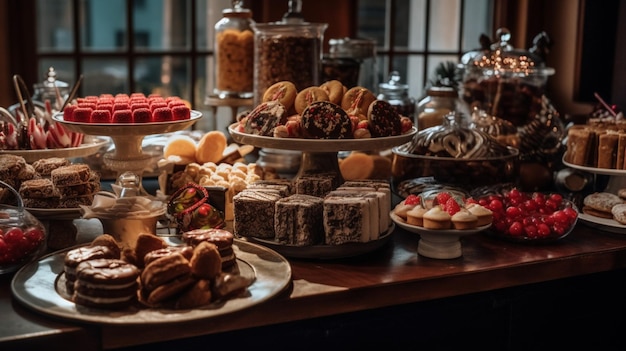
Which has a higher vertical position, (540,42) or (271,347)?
Answer: (540,42)

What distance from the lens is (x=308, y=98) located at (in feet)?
6.15

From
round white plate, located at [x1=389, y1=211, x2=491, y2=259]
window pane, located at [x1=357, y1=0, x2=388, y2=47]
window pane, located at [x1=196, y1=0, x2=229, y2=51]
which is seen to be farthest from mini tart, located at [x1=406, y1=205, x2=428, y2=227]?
window pane, located at [x1=357, y1=0, x2=388, y2=47]

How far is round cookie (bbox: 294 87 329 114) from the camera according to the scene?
1868 mm

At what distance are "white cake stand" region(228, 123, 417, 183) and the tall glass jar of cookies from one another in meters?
0.64

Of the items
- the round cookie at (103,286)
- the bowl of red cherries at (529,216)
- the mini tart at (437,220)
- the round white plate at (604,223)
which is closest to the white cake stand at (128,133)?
the round cookie at (103,286)

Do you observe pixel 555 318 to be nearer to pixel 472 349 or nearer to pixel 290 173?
pixel 472 349

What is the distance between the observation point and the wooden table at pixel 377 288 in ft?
4.00

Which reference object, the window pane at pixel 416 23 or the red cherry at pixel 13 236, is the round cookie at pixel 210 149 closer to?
the red cherry at pixel 13 236

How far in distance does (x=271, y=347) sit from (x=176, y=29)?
2.85 meters

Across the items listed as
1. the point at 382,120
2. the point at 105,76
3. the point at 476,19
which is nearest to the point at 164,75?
the point at 105,76

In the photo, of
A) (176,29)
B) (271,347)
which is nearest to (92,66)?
(176,29)

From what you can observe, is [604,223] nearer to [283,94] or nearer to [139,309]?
[283,94]

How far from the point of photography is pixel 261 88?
2.26 metres

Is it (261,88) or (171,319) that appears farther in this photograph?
(261,88)
